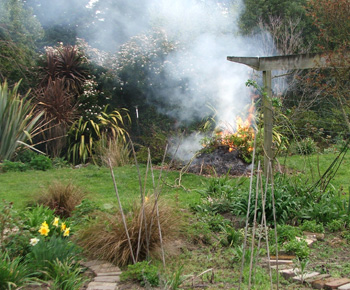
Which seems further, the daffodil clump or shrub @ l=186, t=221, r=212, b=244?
shrub @ l=186, t=221, r=212, b=244

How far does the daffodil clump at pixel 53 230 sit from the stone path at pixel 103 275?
1.05 ft

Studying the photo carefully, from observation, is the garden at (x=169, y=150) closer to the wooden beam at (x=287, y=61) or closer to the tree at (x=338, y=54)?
the tree at (x=338, y=54)

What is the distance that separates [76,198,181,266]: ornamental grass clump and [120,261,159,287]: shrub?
234 mm

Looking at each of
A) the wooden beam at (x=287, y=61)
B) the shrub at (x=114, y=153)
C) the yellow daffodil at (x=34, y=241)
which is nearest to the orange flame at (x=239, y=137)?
the shrub at (x=114, y=153)

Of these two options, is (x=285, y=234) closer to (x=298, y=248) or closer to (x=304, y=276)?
(x=298, y=248)

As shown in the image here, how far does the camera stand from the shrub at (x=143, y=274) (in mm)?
3482

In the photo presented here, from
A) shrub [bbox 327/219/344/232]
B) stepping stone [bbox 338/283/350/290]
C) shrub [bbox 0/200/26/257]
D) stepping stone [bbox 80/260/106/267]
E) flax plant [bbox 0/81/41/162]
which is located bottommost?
stepping stone [bbox 338/283/350/290]

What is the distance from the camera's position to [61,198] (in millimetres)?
5410

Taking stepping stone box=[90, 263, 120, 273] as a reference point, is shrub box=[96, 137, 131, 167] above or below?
above

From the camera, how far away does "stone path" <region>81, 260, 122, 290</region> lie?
3432 mm

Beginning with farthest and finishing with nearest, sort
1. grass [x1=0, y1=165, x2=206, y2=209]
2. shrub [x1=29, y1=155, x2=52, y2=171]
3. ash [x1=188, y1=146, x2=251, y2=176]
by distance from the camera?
shrub [x1=29, y1=155, x2=52, y2=171], ash [x1=188, y1=146, x2=251, y2=176], grass [x1=0, y1=165, x2=206, y2=209]

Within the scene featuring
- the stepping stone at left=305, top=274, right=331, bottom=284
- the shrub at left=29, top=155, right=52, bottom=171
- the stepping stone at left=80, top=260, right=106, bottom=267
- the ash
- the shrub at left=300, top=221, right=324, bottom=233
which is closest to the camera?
the stepping stone at left=305, top=274, right=331, bottom=284

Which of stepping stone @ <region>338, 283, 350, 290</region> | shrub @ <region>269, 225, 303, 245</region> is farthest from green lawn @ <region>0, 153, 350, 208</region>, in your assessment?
stepping stone @ <region>338, 283, 350, 290</region>

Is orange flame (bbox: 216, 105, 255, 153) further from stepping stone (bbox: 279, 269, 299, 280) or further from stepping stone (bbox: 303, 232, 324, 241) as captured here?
stepping stone (bbox: 279, 269, 299, 280)
